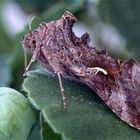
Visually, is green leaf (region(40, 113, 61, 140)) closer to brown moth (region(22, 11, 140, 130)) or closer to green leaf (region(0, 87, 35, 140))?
green leaf (region(0, 87, 35, 140))

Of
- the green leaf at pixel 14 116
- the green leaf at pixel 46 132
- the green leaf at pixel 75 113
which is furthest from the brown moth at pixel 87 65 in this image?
the green leaf at pixel 46 132

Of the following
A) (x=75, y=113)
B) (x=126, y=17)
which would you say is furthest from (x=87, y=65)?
(x=126, y=17)

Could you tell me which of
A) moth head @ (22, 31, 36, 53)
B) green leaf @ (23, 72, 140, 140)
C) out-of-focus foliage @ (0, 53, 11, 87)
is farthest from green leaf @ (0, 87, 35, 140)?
out-of-focus foliage @ (0, 53, 11, 87)

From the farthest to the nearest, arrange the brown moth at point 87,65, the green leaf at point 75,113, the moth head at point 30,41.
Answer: the moth head at point 30,41, the brown moth at point 87,65, the green leaf at point 75,113

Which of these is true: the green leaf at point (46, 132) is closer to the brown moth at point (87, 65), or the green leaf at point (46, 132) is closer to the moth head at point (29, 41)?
the brown moth at point (87, 65)

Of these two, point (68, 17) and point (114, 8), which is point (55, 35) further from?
point (114, 8)

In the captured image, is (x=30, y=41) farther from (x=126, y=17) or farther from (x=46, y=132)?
(x=126, y=17)

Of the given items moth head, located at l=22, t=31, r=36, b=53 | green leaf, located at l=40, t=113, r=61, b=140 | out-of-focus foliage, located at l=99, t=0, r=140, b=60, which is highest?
moth head, located at l=22, t=31, r=36, b=53
